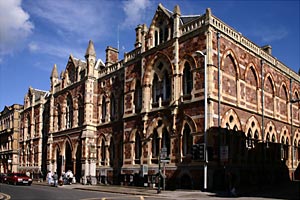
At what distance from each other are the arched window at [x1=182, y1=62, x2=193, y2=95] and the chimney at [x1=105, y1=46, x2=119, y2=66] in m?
15.8

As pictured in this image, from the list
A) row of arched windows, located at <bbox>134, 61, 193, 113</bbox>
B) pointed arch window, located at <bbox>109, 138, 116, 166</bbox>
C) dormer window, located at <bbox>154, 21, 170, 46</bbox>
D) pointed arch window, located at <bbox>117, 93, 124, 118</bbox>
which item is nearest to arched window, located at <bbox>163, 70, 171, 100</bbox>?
row of arched windows, located at <bbox>134, 61, 193, 113</bbox>

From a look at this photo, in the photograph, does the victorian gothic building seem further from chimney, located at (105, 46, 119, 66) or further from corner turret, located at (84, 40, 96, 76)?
chimney, located at (105, 46, 119, 66)

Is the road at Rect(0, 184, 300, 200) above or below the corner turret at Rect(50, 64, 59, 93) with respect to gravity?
below

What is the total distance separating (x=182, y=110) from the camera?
28578 millimetres

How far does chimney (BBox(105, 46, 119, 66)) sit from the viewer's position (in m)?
43.5

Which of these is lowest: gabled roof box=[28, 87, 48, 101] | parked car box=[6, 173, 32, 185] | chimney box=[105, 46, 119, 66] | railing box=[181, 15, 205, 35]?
parked car box=[6, 173, 32, 185]

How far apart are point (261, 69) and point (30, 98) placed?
3888 centimetres

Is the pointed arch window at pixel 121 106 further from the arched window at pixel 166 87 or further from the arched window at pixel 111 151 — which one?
the arched window at pixel 166 87

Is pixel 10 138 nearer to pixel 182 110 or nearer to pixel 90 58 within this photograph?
pixel 90 58

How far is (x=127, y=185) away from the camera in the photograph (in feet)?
111

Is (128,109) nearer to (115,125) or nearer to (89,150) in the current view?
(115,125)

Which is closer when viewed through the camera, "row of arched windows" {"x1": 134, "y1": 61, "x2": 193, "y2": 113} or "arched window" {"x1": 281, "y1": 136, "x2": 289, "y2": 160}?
"row of arched windows" {"x1": 134, "y1": 61, "x2": 193, "y2": 113}

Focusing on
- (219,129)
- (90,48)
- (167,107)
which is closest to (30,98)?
(90,48)

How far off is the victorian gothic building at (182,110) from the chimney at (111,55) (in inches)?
8.4
